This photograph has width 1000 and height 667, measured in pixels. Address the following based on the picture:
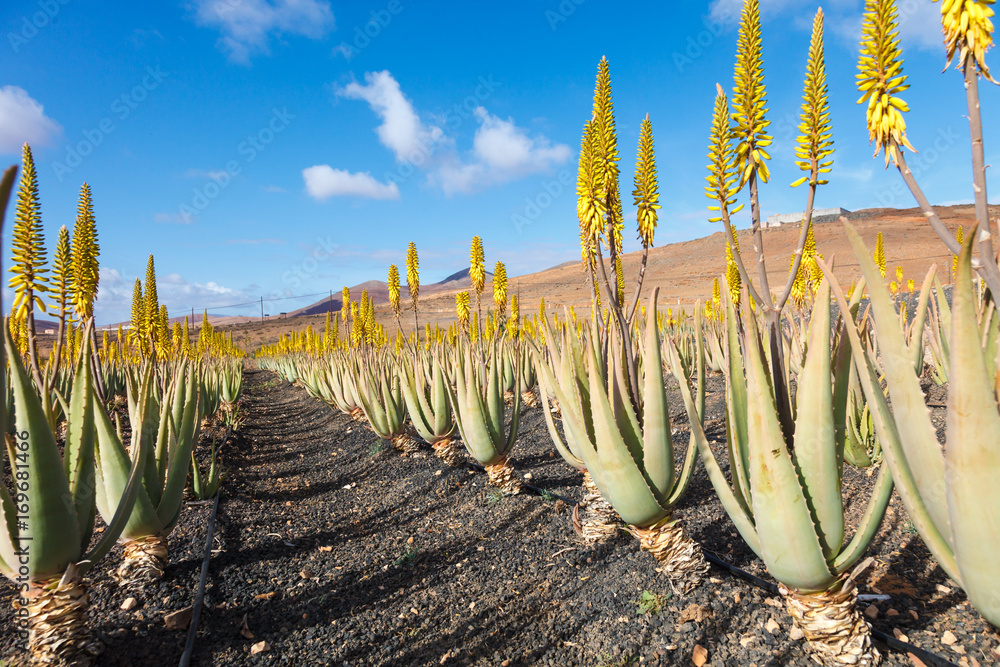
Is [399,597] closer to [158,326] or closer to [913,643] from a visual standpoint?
[913,643]

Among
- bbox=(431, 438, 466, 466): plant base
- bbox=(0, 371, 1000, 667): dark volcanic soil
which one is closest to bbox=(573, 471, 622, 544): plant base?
bbox=(0, 371, 1000, 667): dark volcanic soil

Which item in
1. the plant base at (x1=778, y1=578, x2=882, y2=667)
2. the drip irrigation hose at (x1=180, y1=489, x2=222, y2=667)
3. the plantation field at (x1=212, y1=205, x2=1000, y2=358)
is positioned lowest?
the drip irrigation hose at (x1=180, y1=489, x2=222, y2=667)

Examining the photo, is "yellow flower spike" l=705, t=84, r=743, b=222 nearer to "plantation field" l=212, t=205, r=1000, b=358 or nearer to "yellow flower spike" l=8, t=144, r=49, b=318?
"yellow flower spike" l=8, t=144, r=49, b=318

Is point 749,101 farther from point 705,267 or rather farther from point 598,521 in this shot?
point 705,267

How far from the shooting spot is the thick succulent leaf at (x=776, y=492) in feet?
5.06

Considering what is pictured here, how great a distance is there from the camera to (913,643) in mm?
1835

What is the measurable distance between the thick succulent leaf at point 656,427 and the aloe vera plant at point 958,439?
0.93m

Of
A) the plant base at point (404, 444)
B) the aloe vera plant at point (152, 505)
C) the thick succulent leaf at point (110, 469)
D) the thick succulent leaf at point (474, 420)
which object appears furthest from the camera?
the plant base at point (404, 444)

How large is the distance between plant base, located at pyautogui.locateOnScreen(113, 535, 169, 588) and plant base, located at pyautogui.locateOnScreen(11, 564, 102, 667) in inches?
30.8

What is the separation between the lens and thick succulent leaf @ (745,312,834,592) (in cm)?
154

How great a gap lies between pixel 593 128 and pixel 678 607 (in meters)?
2.39

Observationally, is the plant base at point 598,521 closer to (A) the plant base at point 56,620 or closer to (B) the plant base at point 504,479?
(B) the plant base at point 504,479

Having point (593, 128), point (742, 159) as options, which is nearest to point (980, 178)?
point (742, 159)

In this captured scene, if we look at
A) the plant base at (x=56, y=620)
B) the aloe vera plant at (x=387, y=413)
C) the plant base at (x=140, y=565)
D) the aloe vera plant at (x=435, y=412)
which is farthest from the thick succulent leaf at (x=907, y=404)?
the aloe vera plant at (x=387, y=413)
